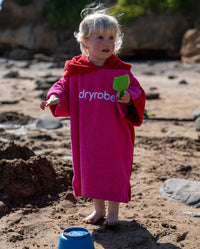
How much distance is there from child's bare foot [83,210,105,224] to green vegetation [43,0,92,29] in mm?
22515

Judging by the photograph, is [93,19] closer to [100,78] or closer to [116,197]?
[100,78]

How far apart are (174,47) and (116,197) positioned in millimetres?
18345

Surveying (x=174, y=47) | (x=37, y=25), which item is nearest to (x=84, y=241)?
(x=174, y=47)

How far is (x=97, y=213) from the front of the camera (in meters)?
2.90

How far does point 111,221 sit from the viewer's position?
2770 millimetres

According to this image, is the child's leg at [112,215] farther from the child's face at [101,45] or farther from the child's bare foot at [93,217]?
the child's face at [101,45]

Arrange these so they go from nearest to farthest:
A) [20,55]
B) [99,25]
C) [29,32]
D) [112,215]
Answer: [99,25]
[112,215]
[20,55]
[29,32]

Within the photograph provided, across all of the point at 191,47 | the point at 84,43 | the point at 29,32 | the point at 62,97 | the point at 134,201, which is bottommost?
the point at 134,201

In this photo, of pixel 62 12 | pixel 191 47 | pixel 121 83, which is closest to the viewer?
pixel 121 83

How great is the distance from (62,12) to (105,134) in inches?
943

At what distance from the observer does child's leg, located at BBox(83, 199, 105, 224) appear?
9.41 feet

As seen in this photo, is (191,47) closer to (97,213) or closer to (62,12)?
(62,12)

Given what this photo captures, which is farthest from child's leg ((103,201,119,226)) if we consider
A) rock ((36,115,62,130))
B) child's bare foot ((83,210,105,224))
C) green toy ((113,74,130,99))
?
rock ((36,115,62,130))

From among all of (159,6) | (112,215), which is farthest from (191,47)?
(112,215)
